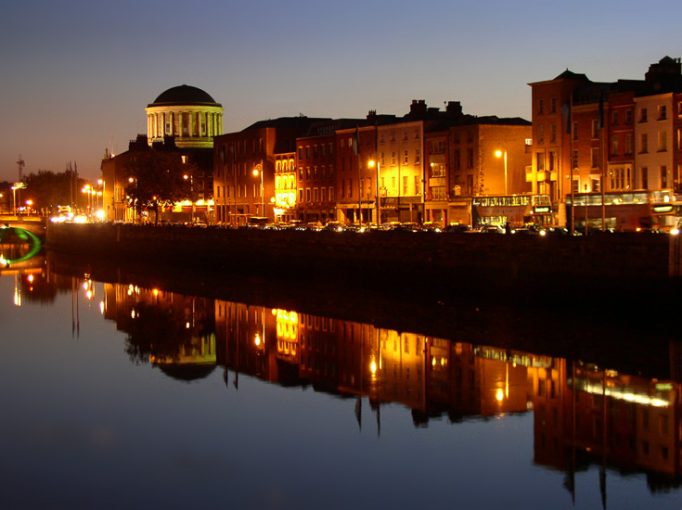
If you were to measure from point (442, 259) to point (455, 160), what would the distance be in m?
37.3

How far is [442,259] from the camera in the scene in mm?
57625

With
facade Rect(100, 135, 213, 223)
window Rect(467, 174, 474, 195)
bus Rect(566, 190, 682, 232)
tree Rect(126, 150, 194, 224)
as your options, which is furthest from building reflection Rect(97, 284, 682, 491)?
facade Rect(100, 135, 213, 223)

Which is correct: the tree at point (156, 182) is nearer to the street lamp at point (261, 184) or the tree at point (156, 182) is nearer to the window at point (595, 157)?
the street lamp at point (261, 184)

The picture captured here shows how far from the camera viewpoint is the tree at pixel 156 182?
12488 cm

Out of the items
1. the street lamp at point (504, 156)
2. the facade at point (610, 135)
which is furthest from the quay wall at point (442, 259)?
the street lamp at point (504, 156)

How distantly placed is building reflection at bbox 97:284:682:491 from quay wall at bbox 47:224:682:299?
25.7 feet

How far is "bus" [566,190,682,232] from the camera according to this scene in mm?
61312

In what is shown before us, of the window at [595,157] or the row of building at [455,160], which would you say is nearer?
the row of building at [455,160]

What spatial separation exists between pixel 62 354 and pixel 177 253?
157ft

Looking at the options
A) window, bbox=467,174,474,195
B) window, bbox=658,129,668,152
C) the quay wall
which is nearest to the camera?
the quay wall

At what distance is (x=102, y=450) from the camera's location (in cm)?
2741

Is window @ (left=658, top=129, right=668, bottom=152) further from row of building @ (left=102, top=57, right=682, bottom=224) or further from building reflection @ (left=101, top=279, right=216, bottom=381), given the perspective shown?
building reflection @ (left=101, top=279, right=216, bottom=381)

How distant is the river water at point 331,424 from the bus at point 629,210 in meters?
21.4

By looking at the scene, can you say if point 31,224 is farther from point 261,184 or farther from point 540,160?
point 540,160
